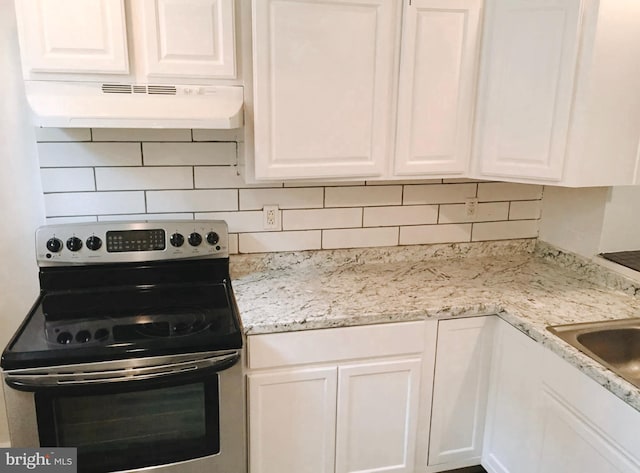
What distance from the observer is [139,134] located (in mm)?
1980

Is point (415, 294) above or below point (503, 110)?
below

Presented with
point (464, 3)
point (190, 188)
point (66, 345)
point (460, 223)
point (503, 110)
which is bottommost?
point (66, 345)

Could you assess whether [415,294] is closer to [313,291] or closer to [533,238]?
[313,291]

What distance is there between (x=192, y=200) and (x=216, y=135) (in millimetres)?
277

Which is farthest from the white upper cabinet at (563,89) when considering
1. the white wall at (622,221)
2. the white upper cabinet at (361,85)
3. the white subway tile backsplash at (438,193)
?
the white subway tile backsplash at (438,193)

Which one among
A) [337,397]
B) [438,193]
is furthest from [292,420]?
[438,193]

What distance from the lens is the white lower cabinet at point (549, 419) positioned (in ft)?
4.62

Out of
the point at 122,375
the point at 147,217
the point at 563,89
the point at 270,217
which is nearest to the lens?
the point at 122,375

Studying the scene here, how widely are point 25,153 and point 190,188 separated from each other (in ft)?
2.06

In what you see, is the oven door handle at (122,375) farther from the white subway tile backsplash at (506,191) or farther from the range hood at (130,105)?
the white subway tile backsplash at (506,191)

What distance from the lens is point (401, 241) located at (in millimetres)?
2348

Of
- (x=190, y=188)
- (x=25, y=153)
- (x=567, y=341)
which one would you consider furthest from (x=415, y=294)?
(x=25, y=153)

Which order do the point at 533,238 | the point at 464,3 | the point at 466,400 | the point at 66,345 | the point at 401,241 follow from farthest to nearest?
the point at 533,238
the point at 401,241
the point at 466,400
the point at 464,3
the point at 66,345

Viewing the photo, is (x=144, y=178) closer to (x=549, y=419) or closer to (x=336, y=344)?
(x=336, y=344)
